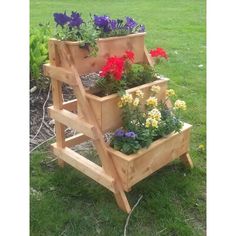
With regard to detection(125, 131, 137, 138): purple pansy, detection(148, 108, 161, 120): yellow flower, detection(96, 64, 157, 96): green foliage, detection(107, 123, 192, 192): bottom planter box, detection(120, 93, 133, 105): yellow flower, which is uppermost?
detection(96, 64, 157, 96): green foliage

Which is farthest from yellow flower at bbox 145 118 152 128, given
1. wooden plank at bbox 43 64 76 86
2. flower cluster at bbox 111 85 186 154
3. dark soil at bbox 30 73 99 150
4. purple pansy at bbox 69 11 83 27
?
dark soil at bbox 30 73 99 150

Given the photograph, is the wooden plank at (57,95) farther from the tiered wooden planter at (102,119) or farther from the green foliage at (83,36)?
the green foliage at (83,36)

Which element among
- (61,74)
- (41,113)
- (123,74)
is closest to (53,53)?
(61,74)

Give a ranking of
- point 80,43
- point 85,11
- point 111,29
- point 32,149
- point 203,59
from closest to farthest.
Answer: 1. point 80,43
2. point 111,29
3. point 32,149
4. point 203,59
5. point 85,11

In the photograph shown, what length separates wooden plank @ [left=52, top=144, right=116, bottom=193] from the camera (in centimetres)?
235

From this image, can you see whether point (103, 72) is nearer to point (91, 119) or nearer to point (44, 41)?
point (91, 119)

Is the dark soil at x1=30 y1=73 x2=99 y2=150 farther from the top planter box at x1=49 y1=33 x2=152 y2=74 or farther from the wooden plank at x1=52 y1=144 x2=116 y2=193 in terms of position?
the top planter box at x1=49 y1=33 x2=152 y2=74

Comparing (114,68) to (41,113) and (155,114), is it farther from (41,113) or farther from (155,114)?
(41,113)

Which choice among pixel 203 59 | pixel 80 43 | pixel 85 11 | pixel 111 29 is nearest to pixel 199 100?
pixel 203 59

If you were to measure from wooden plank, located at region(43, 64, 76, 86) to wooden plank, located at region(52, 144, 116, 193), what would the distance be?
59 cm

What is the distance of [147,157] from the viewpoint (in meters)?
2.37

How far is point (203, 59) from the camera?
523 cm

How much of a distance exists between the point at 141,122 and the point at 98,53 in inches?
21.6

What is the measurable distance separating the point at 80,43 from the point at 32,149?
1223 millimetres
